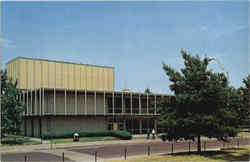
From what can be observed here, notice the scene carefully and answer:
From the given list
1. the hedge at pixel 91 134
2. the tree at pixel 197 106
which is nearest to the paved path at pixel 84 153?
the tree at pixel 197 106

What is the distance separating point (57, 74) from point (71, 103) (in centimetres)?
1603

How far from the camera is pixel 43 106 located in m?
41.4

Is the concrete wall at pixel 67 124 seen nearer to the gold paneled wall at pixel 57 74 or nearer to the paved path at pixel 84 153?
A: the gold paneled wall at pixel 57 74

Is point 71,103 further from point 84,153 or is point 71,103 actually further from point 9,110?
point 84,153

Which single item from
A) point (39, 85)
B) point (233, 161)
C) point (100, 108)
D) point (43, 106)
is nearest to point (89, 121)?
point (100, 108)

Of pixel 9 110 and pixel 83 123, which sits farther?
pixel 83 123

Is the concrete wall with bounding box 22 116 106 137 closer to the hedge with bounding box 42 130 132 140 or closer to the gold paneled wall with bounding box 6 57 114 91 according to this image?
the hedge with bounding box 42 130 132 140

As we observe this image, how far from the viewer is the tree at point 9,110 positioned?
1282 inches

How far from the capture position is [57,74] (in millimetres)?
58656

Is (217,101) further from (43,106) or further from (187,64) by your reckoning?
(43,106)

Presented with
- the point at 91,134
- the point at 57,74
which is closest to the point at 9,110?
the point at 91,134

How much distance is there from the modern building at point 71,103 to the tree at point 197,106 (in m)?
20.4

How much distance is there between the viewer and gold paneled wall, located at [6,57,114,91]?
55.9 metres

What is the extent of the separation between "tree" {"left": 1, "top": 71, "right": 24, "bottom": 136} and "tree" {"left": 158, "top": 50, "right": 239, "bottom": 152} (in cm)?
1797
